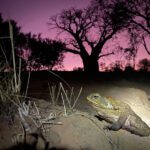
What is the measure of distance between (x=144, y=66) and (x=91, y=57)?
153 inches

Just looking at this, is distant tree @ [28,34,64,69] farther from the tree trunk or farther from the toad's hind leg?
the toad's hind leg

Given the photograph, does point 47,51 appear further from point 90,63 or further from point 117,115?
point 117,115

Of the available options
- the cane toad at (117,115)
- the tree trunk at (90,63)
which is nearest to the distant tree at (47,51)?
the tree trunk at (90,63)

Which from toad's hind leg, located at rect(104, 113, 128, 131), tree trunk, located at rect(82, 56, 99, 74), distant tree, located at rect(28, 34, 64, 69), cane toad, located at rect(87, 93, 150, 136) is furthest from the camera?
tree trunk, located at rect(82, 56, 99, 74)

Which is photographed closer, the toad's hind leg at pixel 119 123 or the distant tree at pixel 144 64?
the toad's hind leg at pixel 119 123

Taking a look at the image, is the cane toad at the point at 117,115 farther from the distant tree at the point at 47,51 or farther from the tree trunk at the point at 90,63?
the tree trunk at the point at 90,63

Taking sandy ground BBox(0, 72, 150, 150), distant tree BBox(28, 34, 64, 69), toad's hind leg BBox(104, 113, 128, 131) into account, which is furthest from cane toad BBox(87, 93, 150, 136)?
distant tree BBox(28, 34, 64, 69)

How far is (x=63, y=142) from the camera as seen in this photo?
4910 millimetres

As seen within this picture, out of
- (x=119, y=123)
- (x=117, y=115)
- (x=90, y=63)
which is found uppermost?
(x=90, y=63)

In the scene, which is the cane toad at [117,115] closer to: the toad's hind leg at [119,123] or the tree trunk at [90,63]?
the toad's hind leg at [119,123]

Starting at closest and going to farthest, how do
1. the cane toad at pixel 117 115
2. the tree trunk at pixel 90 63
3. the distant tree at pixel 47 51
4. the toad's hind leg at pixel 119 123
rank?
the toad's hind leg at pixel 119 123
the cane toad at pixel 117 115
the distant tree at pixel 47 51
the tree trunk at pixel 90 63

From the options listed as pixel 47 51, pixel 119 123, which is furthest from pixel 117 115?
pixel 47 51

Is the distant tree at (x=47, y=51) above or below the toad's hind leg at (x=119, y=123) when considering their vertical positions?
above

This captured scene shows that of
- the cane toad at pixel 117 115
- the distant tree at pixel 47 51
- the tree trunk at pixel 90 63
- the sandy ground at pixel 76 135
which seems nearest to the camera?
the sandy ground at pixel 76 135
